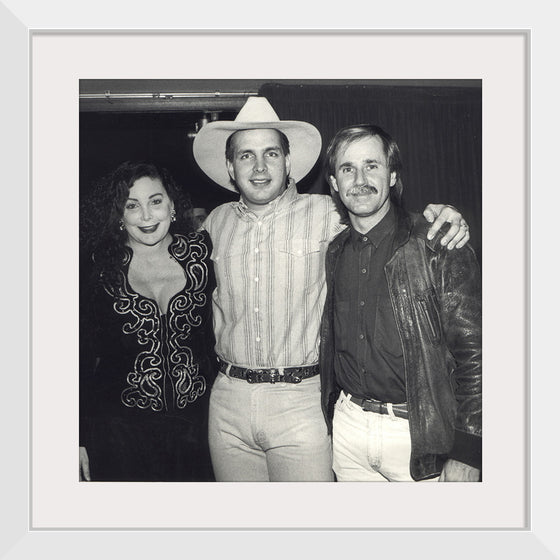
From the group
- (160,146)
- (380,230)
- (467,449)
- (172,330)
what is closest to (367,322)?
(380,230)

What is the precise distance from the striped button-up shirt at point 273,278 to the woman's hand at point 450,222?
0.31 meters

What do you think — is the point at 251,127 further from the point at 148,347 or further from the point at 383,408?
the point at 383,408

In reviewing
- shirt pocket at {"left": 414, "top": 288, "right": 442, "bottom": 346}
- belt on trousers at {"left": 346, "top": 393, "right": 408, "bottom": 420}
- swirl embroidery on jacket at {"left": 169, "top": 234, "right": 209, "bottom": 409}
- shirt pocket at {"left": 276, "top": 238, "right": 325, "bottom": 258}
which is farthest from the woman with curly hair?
shirt pocket at {"left": 414, "top": 288, "right": 442, "bottom": 346}

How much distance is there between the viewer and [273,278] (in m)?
2.71

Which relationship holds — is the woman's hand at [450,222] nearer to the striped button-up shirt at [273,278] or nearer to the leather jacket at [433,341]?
the leather jacket at [433,341]

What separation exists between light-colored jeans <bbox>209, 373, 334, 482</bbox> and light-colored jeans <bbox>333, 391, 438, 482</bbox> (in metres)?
0.05

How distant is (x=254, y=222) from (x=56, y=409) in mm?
958

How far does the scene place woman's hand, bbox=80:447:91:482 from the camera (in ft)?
9.11

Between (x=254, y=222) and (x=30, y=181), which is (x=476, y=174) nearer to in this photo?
(x=254, y=222)

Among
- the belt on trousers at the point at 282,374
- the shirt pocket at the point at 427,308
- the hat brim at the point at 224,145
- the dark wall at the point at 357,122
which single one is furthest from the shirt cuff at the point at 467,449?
the hat brim at the point at 224,145

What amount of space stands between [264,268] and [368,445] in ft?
2.30

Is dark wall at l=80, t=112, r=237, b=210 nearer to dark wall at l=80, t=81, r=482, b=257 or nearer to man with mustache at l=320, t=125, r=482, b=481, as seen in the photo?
dark wall at l=80, t=81, r=482, b=257

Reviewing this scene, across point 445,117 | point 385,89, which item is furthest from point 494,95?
point 385,89
